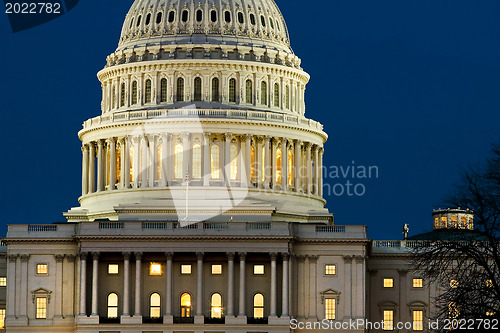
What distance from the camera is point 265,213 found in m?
171

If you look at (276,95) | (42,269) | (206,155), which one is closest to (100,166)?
(206,155)

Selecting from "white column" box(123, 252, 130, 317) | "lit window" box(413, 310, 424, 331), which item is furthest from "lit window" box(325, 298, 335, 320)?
"white column" box(123, 252, 130, 317)

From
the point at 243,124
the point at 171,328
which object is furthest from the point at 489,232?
the point at 243,124

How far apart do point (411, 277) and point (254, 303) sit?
17.5m

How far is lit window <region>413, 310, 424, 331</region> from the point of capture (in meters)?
168

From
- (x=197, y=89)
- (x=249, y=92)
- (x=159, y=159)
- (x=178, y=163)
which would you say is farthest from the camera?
(x=249, y=92)

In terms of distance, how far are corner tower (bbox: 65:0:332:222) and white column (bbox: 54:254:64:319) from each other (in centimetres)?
1228

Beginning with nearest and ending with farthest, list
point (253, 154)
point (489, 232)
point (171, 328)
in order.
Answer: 1. point (489, 232)
2. point (171, 328)
3. point (253, 154)

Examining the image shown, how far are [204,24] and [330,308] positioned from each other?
39.6 m

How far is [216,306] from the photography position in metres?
161

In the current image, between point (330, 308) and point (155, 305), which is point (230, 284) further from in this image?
point (330, 308)

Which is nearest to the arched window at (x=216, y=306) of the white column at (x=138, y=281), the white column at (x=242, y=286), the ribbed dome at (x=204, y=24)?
the white column at (x=242, y=286)

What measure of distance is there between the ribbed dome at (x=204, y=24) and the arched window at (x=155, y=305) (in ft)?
113

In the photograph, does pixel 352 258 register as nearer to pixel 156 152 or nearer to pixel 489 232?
pixel 156 152
